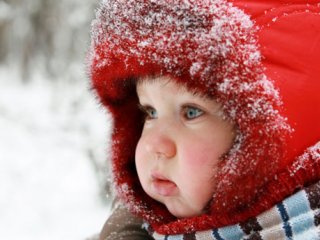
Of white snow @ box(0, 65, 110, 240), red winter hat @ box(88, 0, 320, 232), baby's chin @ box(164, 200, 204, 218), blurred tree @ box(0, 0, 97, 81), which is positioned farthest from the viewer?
blurred tree @ box(0, 0, 97, 81)

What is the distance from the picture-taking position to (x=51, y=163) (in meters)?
4.69

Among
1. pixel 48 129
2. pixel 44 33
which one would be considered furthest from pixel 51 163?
pixel 44 33

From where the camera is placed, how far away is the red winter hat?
79 cm

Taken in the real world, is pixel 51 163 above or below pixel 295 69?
above

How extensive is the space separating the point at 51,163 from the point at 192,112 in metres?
3.96

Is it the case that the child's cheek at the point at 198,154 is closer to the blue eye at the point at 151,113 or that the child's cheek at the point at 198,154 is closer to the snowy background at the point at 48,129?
the blue eye at the point at 151,113

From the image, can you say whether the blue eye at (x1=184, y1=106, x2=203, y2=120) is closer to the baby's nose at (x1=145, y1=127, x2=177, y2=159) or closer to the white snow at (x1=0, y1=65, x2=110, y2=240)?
the baby's nose at (x1=145, y1=127, x2=177, y2=159)

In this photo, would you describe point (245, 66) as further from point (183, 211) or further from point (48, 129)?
point (48, 129)

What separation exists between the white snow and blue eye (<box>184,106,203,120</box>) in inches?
70.4

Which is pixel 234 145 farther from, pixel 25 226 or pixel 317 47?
pixel 25 226

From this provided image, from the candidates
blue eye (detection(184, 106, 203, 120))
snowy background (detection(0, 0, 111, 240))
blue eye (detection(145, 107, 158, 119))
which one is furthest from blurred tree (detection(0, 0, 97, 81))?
blue eye (detection(184, 106, 203, 120))

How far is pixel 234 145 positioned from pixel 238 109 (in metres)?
0.06

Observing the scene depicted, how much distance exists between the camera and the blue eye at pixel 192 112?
0.86m

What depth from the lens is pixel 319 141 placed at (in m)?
0.83
